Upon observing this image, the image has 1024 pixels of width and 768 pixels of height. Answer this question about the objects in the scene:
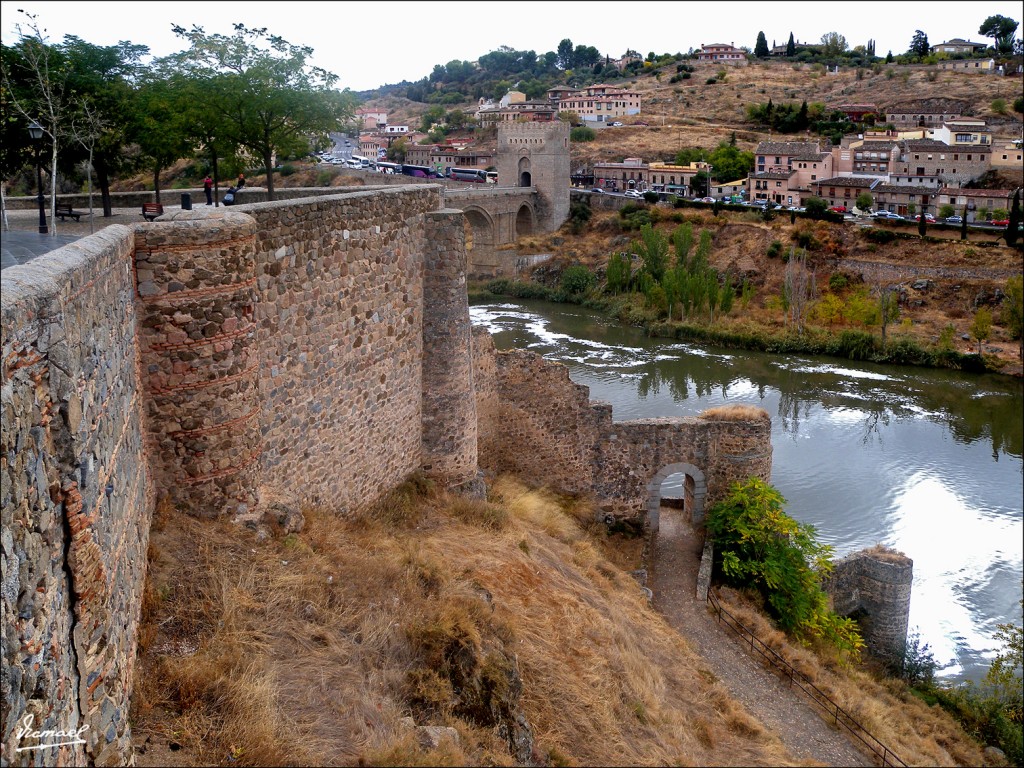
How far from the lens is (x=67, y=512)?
373 centimetres

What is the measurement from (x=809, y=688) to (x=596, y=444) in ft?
16.5

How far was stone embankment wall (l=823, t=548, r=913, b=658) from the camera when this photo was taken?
49.3 feet

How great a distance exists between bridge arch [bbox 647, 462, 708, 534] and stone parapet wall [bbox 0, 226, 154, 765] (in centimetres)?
1110

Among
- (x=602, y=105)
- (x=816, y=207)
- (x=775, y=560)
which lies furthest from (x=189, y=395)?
(x=602, y=105)

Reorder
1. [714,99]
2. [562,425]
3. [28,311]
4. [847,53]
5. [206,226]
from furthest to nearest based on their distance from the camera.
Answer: [847,53] → [714,99] → [562,425] → [206,226] → [28,311]

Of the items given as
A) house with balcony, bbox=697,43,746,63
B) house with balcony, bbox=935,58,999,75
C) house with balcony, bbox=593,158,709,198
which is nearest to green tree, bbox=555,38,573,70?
house with balcony, bbox=697,43,746,63

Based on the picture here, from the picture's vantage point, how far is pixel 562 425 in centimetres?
1477

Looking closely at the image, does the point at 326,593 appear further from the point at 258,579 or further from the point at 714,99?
the point at 714,99

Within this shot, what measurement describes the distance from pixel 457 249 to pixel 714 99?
9219 cm

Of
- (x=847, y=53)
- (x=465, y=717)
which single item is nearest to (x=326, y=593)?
(x=465, y=717)

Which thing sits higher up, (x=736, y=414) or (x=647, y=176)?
(x=647, y=176)

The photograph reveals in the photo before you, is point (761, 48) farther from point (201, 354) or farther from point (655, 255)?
point (201, 354)

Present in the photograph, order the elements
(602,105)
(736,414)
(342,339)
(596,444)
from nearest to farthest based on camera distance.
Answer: (342,339) → (596,444) → (736,414) → (602,105)

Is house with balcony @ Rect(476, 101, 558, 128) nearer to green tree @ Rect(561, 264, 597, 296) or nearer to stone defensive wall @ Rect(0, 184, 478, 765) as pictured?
green tree @ Rect(561, 264, 597, 296)
